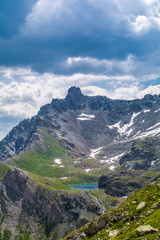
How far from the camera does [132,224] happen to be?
38.5 m

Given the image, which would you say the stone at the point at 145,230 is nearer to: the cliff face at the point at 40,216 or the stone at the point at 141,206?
the stone at the point at 141,206

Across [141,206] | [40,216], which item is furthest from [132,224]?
[40,216]

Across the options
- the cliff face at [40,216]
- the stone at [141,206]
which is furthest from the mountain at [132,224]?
the cliff face at [40,216]

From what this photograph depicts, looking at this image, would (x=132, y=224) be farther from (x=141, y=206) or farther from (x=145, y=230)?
(x=145, y=230)

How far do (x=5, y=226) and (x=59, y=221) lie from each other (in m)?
40.0

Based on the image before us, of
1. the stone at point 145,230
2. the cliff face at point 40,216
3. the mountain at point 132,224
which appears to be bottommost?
the cliff face at point 40,216

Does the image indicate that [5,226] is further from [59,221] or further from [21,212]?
[59,221]

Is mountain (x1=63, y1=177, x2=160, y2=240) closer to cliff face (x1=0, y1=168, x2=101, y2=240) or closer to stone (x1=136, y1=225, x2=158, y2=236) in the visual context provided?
stone (x1=136, y1=225, x2=158, y2=236)

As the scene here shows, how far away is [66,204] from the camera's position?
646 ft

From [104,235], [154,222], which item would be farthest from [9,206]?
[154,222]

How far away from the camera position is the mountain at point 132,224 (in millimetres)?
30525

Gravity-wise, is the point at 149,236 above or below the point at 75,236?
above

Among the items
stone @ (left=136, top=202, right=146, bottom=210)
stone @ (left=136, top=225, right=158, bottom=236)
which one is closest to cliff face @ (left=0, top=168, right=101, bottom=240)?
stone @ (left=136, top=202, right=146, bottom=210)

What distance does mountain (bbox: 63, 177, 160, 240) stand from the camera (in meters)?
30.5
